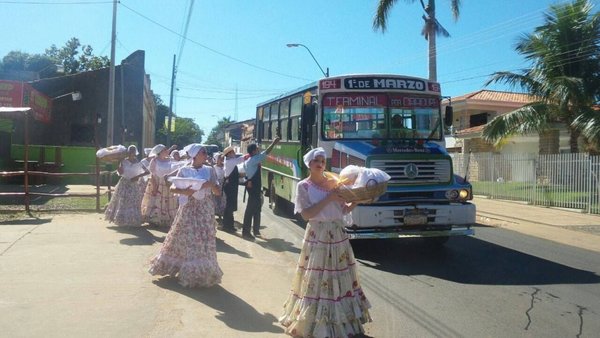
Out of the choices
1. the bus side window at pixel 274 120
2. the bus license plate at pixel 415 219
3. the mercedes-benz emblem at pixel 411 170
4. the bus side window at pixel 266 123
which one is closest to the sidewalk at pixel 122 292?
the bus license plate at pixel 415 219

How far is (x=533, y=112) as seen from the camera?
2031cm

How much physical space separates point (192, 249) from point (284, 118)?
756 centimetres

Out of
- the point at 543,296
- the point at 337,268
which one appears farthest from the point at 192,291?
the point at 543,296

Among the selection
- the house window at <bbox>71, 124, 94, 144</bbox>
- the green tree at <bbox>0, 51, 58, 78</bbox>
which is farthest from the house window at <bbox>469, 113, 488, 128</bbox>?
the green tree at <bbox>0, 51, 58, 78</bbox>

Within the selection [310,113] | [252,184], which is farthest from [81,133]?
[310,113]

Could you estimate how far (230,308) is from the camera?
19.0 ft

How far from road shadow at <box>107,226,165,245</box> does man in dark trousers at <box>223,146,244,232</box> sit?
1613 millimetres

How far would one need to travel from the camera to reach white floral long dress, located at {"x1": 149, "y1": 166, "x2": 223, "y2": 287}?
20.7ft

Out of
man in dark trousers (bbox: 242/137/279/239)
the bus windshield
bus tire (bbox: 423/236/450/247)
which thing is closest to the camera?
the bus windshield

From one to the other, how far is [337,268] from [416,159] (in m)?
4.68

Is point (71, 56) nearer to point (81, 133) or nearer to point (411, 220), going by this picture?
point (81, 133)

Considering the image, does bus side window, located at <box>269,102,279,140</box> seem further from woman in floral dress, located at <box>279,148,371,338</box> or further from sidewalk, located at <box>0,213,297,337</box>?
woman in floral dress, located at <box>279,148,371,338</box>

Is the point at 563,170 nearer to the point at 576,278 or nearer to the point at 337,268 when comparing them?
the point at 576,278

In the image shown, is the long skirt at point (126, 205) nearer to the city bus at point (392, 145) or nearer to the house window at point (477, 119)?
the city bus at point (392, 145)
